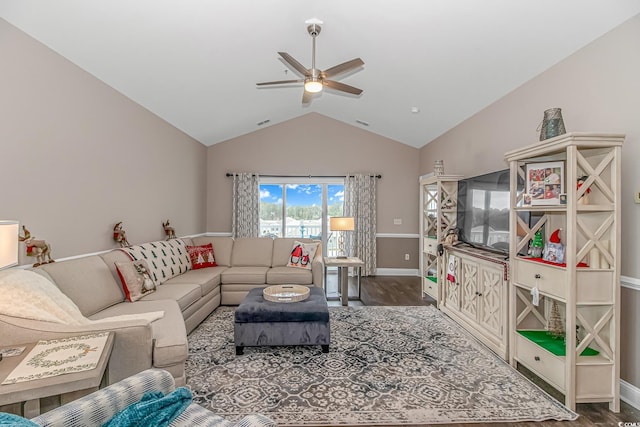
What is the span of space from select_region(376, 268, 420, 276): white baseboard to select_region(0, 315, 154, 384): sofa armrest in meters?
5.26

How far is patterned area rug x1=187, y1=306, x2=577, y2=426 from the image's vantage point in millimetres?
2135

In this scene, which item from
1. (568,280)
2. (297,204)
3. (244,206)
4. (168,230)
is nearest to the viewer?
(568,280)

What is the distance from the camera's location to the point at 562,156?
109 inches

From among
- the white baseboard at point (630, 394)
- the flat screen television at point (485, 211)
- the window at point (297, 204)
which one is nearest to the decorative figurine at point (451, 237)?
the flat screen television at point (485, 211)

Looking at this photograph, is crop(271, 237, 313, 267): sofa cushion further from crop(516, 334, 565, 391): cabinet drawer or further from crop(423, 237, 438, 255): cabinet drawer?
crop(516, 334, 565, 391): cabinet drawer

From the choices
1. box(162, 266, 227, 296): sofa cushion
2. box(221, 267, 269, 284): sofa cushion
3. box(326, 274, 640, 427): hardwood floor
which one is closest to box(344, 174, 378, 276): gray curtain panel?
box(326, 274, 640, 427): hardwood floor

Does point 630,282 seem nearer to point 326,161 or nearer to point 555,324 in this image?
point 555,324

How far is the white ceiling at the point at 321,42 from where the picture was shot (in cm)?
248

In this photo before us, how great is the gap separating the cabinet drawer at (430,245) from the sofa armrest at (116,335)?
12.4ft

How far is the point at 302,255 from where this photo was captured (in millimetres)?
4762

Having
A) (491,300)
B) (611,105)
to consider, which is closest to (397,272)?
(491,300)

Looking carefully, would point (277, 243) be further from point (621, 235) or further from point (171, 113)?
point (621, 235)

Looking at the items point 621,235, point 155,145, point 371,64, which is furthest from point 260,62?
point 621,235

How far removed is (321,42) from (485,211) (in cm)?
262
